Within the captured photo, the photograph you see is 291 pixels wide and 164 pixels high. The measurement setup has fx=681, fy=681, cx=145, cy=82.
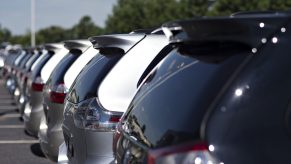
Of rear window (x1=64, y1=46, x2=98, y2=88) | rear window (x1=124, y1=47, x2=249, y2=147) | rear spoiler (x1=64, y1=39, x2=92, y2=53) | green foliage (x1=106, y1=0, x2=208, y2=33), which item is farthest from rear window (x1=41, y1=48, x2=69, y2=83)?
green foliage (x1=106, y1=0, x2=208, y2=33)

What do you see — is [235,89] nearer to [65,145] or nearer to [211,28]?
[211,28]

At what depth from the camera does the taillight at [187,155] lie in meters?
2.67

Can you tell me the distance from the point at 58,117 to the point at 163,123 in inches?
164

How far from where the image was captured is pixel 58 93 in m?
7.28

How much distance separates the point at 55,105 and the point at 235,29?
459cm

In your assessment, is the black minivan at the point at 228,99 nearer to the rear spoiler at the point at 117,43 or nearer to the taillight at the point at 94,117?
the taillight at the point at 94,117

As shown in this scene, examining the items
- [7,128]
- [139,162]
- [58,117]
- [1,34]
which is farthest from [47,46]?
[1,34]

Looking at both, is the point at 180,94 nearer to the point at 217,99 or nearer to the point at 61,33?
the point at 217,99

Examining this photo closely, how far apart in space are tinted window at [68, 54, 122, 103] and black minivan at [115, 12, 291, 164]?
2288mm

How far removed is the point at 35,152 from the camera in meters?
10.1

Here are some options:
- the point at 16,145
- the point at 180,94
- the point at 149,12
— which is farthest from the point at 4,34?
the point at 180,94

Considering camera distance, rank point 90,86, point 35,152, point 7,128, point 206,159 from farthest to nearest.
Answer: point 7,128, point 35,152, point 90,86, point 206,159

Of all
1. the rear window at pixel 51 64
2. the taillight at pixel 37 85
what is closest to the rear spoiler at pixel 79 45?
the taillight at pixel 37 85

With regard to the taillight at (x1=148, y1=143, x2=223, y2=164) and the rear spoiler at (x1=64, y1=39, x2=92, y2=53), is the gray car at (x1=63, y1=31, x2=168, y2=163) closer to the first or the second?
the taillight at (x1=148, y1=143, x2=223, y2=164)
